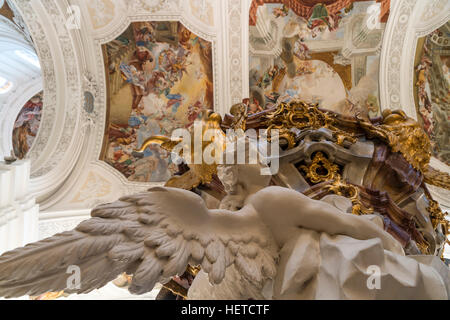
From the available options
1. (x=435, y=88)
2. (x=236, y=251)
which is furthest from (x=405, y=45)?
(x=236, y=251)

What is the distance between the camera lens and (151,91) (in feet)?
30.9

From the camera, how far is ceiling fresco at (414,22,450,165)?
8555mm

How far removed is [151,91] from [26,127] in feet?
15.8

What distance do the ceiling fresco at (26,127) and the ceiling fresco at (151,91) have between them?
3.81m

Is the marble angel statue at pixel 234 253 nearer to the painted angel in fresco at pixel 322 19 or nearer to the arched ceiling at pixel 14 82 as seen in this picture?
the painted angel in fresco at pixel 322 19

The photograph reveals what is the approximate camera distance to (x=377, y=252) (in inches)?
59.0

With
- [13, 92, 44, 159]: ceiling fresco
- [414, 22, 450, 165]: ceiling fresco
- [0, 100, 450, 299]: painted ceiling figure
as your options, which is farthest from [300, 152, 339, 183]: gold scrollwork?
[13, 92, 44, 159]: ceiling fresco

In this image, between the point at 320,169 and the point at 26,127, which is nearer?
the point at 320,169

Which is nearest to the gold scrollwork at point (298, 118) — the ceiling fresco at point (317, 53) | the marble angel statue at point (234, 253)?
the marble angel statue at point (234, 253)

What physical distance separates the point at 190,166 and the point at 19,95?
11263 mm

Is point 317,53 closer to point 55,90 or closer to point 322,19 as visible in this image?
point 322,19

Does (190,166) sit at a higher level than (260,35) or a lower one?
lower
